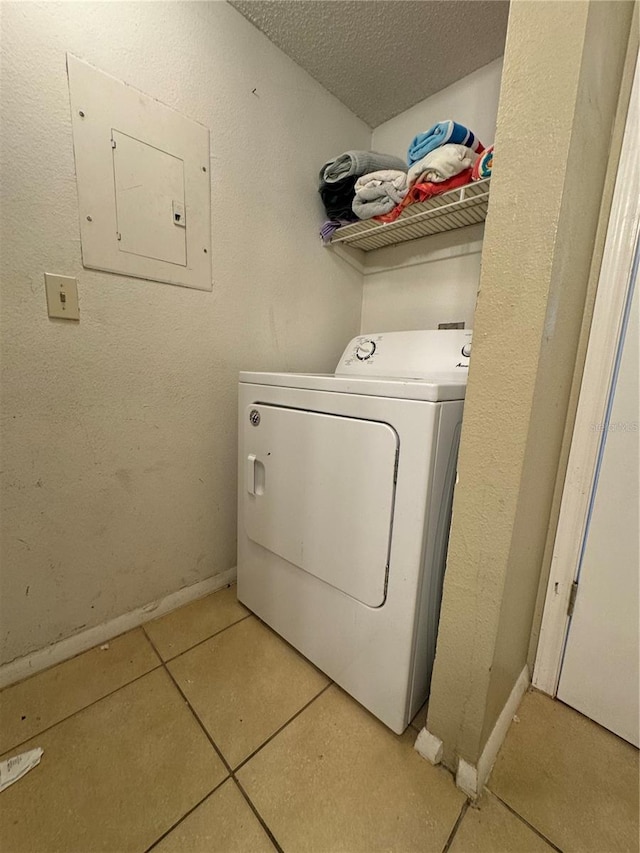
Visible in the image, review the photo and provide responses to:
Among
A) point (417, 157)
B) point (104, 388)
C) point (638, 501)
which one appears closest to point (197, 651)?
Answer: point (104, 388)

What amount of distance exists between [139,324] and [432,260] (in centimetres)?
125

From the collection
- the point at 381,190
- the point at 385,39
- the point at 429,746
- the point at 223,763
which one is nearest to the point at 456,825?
the point at 429,746

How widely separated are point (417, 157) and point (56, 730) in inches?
81.8

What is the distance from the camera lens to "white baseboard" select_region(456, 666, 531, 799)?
0.76 m

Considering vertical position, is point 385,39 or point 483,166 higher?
point 385,39

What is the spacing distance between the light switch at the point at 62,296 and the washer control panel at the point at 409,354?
0.93m

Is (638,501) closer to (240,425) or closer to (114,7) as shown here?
(240,425)

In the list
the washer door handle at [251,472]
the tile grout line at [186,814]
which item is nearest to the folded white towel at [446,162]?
the washer door handle at [251,472]

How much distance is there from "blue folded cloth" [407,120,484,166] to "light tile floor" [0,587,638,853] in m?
1.80

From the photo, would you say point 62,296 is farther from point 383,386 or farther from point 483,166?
point 483,166

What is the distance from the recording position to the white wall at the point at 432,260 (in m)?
1.39

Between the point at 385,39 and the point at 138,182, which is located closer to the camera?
the point at 138,182

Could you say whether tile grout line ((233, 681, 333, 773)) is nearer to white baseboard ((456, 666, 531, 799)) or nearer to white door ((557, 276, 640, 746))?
white baseboard ((456, 666, 531, 799))

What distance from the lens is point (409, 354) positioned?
1273 millimetres
